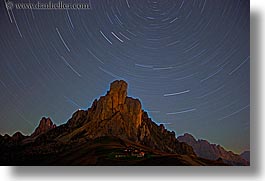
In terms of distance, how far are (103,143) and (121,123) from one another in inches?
3.4

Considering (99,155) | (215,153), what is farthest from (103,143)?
(215,153)

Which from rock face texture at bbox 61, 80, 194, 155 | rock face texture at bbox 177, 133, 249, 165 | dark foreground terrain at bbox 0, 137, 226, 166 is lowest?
dark foreground terrain at bbox 0, 137, 226, 166

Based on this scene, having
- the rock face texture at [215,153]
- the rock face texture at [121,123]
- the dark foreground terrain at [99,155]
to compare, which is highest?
the rock face texture at [121,123]

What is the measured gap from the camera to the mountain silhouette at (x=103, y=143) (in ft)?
4.59

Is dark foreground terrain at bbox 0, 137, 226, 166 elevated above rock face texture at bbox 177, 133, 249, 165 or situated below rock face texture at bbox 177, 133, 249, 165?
below

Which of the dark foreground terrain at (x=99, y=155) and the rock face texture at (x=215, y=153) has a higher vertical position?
the rock face texture at (x=215, y=153)

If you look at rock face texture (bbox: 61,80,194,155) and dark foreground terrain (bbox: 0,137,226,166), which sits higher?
Answer: rock face texture (bbox: 61,80,194,155)

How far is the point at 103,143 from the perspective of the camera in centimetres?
140

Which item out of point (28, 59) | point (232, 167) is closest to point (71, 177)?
point (28, 59)

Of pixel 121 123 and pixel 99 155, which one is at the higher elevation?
pixel 121 123

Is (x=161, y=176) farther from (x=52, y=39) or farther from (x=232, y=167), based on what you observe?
(x=52, y=39)

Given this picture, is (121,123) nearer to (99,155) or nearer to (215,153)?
(99,155)

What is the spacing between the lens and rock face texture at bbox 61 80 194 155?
4.61 feet

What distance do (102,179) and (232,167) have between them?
1.39ft
